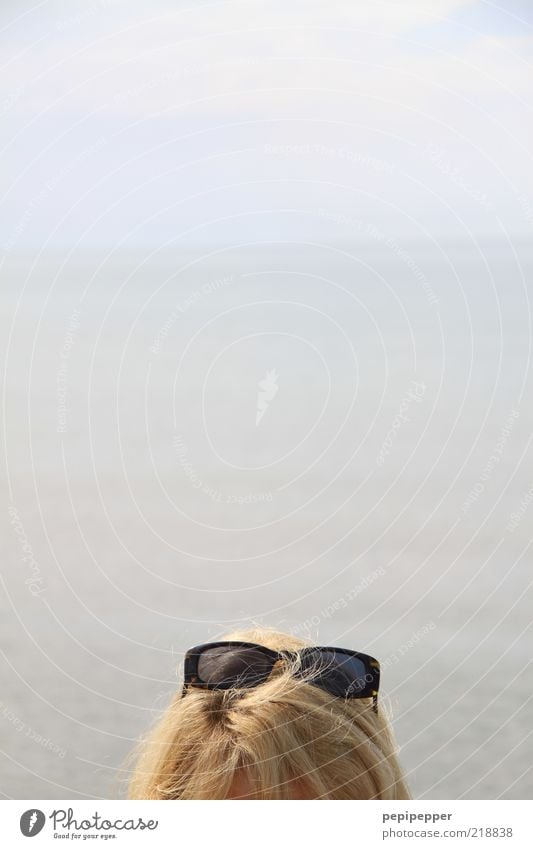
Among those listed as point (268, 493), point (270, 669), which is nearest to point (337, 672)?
point (270, 669)

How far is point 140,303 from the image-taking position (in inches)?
148

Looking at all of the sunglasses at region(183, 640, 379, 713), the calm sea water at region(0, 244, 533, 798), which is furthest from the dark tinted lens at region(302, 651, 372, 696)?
the calm sea water at region(0, 244, 533, 798)

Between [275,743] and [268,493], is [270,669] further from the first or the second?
[268,493]

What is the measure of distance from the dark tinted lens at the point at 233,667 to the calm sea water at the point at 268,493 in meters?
1.63

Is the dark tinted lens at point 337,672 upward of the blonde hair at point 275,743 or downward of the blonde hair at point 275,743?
upward

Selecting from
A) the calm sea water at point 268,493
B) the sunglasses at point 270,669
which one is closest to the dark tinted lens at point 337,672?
the sunglasses at point 270,669

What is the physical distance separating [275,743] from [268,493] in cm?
305

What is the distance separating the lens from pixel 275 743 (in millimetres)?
847

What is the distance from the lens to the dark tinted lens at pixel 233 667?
884mm

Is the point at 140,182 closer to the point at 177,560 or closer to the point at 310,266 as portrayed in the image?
the point at 310,266

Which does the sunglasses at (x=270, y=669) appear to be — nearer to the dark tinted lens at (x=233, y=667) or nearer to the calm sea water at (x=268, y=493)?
the dark tinted lens at (x=233, y=667)

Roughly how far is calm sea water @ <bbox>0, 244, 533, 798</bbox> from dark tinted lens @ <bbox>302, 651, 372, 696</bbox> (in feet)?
5.39
